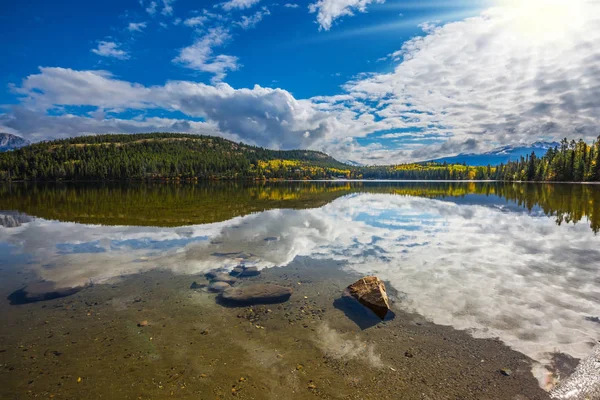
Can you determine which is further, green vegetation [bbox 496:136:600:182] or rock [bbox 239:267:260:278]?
green vegetation [bbox 496:136:600:182]

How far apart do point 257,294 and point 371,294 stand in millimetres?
4629

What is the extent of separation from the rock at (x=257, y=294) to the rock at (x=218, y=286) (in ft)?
1.53

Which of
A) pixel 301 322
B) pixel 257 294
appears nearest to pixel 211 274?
pixel 257 294

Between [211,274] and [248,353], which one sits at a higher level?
[211,274]

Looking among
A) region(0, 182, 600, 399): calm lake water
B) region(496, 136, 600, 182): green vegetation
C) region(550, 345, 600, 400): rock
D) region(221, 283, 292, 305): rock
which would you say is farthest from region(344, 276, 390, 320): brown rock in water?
region(496, 136, 600, 182): green vegetation

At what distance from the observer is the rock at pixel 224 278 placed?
566 inches

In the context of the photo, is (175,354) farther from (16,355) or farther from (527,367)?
(527,367)

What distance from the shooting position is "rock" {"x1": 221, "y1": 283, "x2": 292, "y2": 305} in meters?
12.0

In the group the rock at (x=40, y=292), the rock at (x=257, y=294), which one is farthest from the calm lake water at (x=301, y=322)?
the rock at (x=257, y=294)

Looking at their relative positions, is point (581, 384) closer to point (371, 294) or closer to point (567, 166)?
point (371, 294)

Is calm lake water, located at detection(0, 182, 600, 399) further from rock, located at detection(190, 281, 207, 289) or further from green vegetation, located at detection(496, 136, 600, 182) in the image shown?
green vegetation, located at detection(496, 136, 600, 182)

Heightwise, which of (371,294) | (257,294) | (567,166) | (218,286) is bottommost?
(218,286)

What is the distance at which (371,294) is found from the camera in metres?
11.9

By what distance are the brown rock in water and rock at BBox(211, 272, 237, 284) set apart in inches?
216
